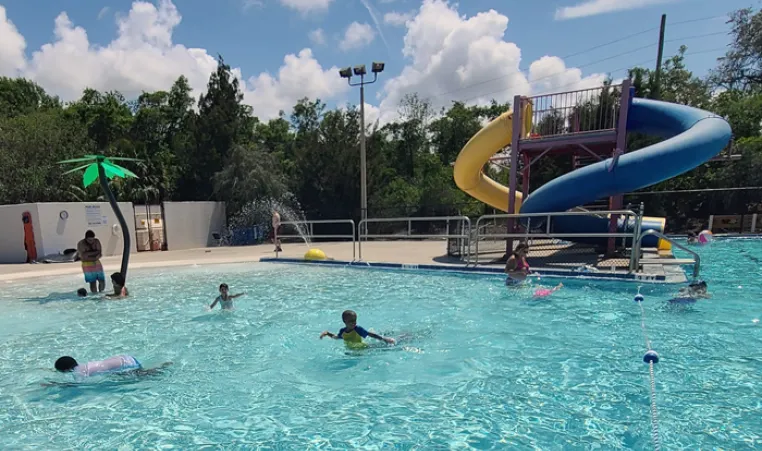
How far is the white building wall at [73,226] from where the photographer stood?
48.3ft

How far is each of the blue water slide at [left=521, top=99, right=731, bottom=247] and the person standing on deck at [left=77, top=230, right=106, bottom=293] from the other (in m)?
10.4

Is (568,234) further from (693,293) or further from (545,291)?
(693,293)

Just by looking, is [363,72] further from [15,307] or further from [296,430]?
[296,430]

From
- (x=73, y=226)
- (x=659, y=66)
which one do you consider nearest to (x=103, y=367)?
(x=73, y=226)

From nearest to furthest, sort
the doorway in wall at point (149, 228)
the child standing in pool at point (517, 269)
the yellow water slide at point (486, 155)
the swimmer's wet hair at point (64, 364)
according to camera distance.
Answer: the swimmer's wet hair at point (64, 364) < the child standing in pool at point (517, 269) < the yellow water slide at point (486, 155) < the doorway in wall at point (149, 228)

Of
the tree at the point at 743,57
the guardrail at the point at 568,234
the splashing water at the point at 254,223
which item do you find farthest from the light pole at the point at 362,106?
the tree at the point at 743,57

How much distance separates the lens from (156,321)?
25.1ft

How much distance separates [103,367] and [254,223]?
17084mm

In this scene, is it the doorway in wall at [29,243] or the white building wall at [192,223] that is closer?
the doorway in wall at [29,243]

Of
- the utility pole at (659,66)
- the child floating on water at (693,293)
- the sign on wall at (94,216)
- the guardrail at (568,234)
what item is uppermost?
the utility pole at (659,66)

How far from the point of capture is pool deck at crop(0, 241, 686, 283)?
374 inches

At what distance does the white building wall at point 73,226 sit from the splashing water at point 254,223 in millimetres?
4984

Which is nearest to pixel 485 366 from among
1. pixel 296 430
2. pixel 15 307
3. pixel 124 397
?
pixel 296 430

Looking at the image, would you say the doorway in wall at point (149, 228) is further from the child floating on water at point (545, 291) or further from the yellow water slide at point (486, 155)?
the child floating on water at point (545, 291)
